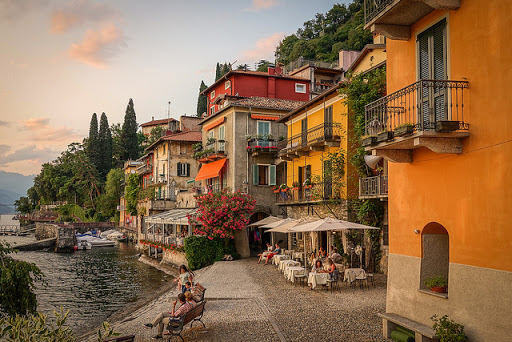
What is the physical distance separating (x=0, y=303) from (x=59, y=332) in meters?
4.24

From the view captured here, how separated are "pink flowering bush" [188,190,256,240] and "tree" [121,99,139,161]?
64.1 meters

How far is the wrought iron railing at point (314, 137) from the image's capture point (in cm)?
2472

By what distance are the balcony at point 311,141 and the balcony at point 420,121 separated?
552 inches

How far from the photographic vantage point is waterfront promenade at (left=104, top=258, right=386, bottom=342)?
1146 cm

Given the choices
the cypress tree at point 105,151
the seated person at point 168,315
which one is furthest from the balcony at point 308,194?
the cypress tree at point 105,151

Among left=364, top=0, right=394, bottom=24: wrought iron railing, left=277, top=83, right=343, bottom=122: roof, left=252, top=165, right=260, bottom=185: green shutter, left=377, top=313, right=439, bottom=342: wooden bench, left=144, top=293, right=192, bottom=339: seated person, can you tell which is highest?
left=277, top=83, right=343, bottom=122: roof

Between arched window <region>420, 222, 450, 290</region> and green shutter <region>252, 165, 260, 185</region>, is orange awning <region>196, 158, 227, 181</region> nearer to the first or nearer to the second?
green shutter <region>252, 165, 260, 185</region>

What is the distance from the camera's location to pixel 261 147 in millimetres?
33000

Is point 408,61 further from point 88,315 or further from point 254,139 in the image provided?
point 254,139

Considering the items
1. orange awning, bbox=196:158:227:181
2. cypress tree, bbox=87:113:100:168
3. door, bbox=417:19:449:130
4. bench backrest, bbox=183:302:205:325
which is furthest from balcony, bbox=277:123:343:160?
cypress tree, bbox=87:113:100:168

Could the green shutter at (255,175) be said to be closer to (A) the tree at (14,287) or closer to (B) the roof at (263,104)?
(B) the roof at (263,104)

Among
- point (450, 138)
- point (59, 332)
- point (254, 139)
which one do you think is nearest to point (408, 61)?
point (450, 138)

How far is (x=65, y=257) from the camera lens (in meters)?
47.9

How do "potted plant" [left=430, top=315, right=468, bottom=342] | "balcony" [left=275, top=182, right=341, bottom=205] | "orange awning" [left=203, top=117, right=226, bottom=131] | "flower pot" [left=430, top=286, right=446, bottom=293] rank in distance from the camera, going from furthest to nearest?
"orange awning" [left=203, top=117, right=226, bottom=131]
"balcony" [left=275, top=182, right=341, bottom=205]
"flower pot" [left=430, top=286, right=446, bottom=293]
"potted plant" [left=430, top=315, right=468, bottom=342]
